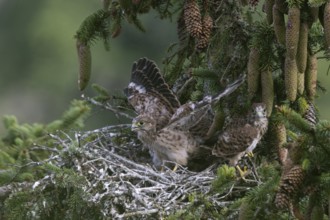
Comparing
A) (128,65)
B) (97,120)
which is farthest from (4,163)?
(128,65)

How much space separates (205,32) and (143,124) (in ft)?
3.45

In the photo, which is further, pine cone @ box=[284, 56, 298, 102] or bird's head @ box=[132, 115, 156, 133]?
bird's head @ box=[132, 115, 156, 133]

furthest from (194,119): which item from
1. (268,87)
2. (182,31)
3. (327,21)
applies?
(327,21)

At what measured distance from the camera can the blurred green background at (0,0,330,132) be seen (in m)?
22.2

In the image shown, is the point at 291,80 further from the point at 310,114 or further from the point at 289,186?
the point at 289,186

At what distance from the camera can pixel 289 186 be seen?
3.40m

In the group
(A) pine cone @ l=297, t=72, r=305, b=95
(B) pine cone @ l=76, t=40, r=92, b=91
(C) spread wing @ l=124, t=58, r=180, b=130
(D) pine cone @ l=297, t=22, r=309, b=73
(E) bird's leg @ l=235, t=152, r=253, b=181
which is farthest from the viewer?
(C) spread wing @ l=124, t=58, r=180, b=130

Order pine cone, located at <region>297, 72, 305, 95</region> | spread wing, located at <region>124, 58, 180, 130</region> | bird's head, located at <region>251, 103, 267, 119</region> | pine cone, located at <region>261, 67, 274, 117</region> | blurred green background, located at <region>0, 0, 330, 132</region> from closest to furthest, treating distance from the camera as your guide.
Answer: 1. pine cone, located at <region>297, 72, 305, 95</region>
2. pine cone, located at <region>261, 67, 274, 117</region>
3. bird's head, located at <region>251, 103, 267, 119</region>
4. spread wing, located at <region>124, 58, 180, 130</region>
5. blurred green background, located at <region>0, 0, 330, 132</region>

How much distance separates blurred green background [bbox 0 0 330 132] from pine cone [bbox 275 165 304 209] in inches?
667

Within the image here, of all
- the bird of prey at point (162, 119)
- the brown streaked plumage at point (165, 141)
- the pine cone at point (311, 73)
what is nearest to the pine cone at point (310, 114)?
the pine cone at point (311, 73)

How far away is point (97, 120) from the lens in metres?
17.0

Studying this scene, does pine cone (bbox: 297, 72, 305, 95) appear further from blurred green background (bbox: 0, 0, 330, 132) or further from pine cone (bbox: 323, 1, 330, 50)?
→ blurred green background (bbox: 0, 0, 330, 132)

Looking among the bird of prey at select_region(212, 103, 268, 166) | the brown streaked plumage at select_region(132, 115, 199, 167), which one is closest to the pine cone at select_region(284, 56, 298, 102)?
the bird of prey at select_region(212, 103, 268, 166)

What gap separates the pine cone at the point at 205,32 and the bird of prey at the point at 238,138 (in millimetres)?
463
